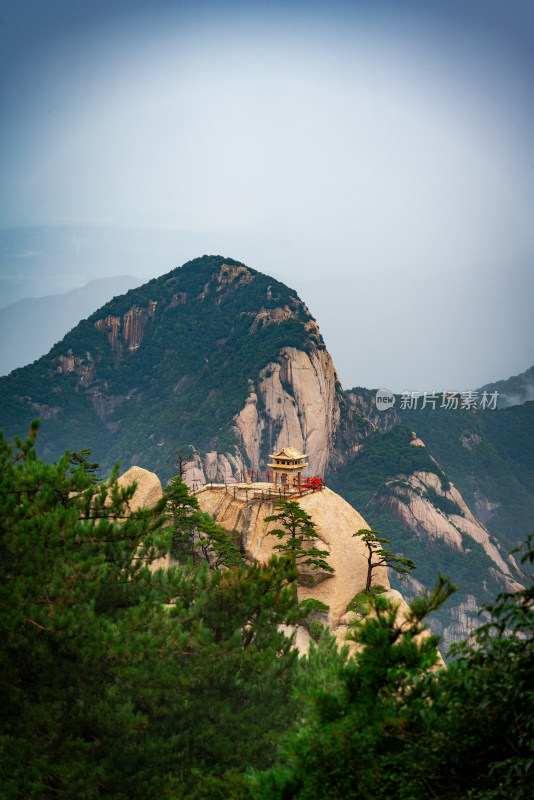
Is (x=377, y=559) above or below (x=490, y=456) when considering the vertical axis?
below

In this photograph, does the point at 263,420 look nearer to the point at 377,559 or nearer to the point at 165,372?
the point at 165,372

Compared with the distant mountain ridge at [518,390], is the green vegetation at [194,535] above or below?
below

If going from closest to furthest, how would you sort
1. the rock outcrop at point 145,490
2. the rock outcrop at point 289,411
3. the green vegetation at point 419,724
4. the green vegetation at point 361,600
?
the green vegetation at point 419,724
the green vegetation at point 361,600
the rock outcrop at point 145,490
the rock outcrop at point 289,411

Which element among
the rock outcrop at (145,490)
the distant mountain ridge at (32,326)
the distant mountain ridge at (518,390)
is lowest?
the rock outcrop at (145,490)

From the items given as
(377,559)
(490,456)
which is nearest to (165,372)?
(490,456)

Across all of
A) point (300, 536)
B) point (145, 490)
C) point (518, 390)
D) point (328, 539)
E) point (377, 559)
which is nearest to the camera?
point (300, 536)

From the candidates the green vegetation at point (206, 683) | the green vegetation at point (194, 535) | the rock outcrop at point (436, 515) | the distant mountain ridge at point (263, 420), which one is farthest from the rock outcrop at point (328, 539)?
the rock outcrop at point (436, 515)

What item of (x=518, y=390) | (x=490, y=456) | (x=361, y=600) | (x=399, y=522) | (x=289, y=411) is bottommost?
(x=399, y=522)

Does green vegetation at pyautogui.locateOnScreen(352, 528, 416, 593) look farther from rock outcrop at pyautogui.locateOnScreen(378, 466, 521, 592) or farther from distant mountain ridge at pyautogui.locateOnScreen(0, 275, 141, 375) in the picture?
distant mountain ridge at pyautogui.locateOnScreen(0, 275, 141, 375)

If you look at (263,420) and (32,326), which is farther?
(32,326)

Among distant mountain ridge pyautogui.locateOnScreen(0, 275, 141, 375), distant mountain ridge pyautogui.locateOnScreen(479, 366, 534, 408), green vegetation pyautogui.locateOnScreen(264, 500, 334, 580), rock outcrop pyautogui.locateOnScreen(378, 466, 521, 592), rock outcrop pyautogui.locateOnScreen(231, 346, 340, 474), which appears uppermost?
distant mountain ridge pyautogui.locateOnScreen(0, 275, 141, 375)

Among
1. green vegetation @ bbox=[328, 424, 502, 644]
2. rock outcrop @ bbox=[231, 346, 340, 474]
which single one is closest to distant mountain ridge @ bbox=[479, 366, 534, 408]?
green vegetation @ bbox=[328, 424, 502, 644]

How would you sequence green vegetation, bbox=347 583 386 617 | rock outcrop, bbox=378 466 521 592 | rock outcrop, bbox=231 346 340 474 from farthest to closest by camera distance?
rock outcrop, bbox=231 346 340 474 < rock outcrop, bbox=378 466 521 592 < green vegetation, bbox=347 583 386 617

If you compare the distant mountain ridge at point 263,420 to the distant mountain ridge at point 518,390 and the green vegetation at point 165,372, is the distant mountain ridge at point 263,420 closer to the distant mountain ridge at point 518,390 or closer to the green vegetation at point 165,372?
the green vegetation at point 165,372
